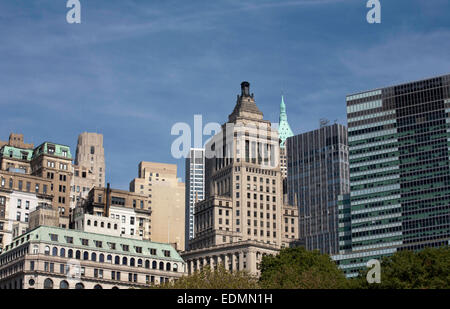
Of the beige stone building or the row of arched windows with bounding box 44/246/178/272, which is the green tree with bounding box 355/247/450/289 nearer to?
the beige stone building

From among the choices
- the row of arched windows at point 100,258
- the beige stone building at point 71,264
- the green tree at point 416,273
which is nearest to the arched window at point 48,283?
the beige stone building at point 71,264

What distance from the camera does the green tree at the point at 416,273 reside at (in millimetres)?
118688

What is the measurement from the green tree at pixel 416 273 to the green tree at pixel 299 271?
7196 mm

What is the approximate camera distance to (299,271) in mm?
158125

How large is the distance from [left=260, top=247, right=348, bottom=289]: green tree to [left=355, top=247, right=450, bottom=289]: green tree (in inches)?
283

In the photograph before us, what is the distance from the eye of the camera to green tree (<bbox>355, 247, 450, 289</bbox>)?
4673 inches

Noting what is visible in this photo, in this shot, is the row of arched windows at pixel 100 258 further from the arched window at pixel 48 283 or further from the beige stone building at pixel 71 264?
the arched window at pixel 48 283

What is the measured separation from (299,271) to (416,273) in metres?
39.1

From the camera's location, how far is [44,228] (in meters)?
192

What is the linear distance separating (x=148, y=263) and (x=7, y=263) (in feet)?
104

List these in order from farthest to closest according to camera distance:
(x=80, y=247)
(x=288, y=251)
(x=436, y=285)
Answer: (x=80, y=247) → (x=288, y=251) → (x=436, y=285)
